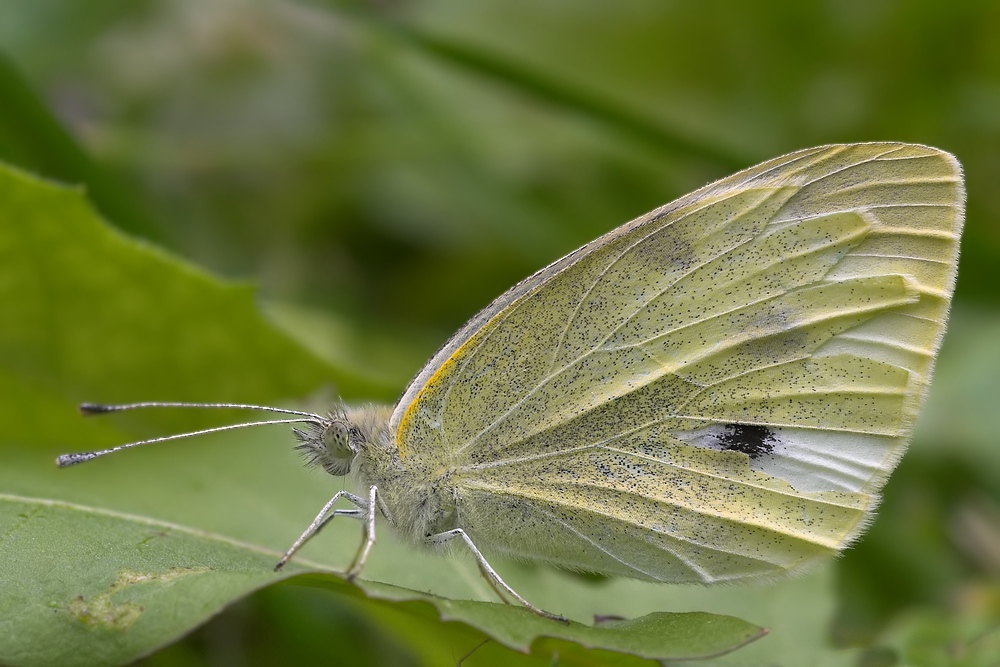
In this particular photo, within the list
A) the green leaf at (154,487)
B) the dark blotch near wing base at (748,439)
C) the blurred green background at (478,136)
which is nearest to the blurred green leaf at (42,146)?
the blurred green background at (478,136)

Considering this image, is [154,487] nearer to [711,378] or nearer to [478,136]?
[711,378]

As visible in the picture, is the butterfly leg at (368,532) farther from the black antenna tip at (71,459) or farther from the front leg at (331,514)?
the black antenna tip at (71,459)

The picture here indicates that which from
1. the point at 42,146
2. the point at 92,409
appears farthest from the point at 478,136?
the point at 92,409

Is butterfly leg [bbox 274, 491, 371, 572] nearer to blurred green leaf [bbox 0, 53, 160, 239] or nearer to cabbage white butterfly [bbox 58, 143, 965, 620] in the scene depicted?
cabbage white butterfly [bbox 58, 143, 965, 620]

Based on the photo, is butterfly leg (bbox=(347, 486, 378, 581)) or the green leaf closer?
the green leaf

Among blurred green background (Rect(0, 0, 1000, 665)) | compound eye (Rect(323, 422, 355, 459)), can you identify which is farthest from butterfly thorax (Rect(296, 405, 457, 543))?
blurred green background (Rect(0, 0, 1000, 665))

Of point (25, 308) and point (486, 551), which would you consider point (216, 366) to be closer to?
point (25, 308)

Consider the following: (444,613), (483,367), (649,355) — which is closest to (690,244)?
(649,355)
